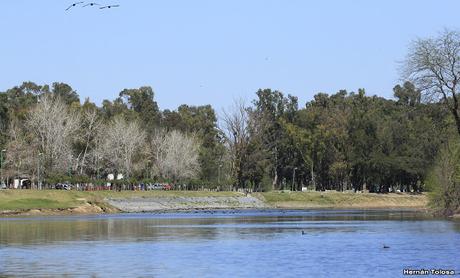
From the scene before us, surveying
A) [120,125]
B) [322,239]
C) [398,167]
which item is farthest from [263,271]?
[398,167]

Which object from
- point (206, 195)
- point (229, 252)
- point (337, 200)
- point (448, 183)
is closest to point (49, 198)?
point (206, 195)

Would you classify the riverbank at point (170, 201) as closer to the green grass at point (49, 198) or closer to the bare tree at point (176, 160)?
the green grass at point (49, 198)

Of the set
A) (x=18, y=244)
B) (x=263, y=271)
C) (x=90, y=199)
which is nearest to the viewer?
(x=263, y=271)

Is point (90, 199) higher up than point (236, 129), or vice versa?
point (236, 129)

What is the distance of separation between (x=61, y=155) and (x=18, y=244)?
106m

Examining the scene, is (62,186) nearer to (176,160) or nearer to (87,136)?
(87,136)

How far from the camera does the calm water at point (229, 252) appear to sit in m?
41.3

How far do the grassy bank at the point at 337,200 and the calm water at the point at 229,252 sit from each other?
97.6 metres

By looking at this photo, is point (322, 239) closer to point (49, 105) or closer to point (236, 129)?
point (49, 105)

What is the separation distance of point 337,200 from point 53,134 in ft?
188

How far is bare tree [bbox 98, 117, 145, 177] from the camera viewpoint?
179250mm

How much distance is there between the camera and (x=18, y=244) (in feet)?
197

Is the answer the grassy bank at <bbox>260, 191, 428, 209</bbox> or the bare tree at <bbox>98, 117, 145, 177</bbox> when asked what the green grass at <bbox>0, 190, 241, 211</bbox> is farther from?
the grassy bank at <bbox>260, 191, 428, 209</bbox>

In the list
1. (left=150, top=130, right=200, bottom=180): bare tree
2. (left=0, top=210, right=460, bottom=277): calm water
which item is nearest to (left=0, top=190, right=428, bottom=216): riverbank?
(left=150, top=130, right=200, bottom=180): bare tree
